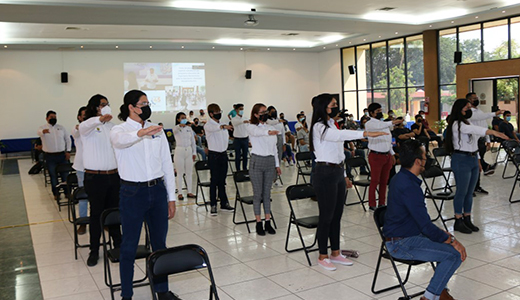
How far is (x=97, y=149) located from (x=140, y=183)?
1750mm

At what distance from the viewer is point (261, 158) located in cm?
598

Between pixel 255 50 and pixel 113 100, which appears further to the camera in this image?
pixel 255 50

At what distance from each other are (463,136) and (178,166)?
4877 mm

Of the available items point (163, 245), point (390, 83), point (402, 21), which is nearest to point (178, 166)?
point (163, 245)

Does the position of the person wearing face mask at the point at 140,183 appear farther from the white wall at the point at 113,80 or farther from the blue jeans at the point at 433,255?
the white wall at the point at 113,80

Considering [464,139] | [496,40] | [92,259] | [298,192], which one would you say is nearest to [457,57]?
[496,40]

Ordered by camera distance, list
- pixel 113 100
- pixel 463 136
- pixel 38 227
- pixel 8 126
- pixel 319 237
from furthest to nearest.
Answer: pixel 113 100, pixel 8 126, pixel 38 227, pixel 463 136, pixel 319 237

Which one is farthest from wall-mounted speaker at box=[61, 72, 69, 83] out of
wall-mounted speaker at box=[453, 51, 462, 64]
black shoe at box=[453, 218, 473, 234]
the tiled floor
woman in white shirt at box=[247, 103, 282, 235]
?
black shoe at box=[453, 218, 473, 234]

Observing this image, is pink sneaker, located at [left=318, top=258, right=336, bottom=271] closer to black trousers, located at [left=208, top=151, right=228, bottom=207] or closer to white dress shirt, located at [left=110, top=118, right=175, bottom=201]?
white dress shirt, located at [left=110, top=118, right=175, bottom=201]

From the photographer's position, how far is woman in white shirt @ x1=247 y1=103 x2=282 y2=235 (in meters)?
5.93

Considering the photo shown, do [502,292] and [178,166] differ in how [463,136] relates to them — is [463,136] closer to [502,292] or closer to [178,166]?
[502,292]

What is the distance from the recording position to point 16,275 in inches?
194

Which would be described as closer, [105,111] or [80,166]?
[105,111]

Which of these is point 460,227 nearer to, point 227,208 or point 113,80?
point 227,208
